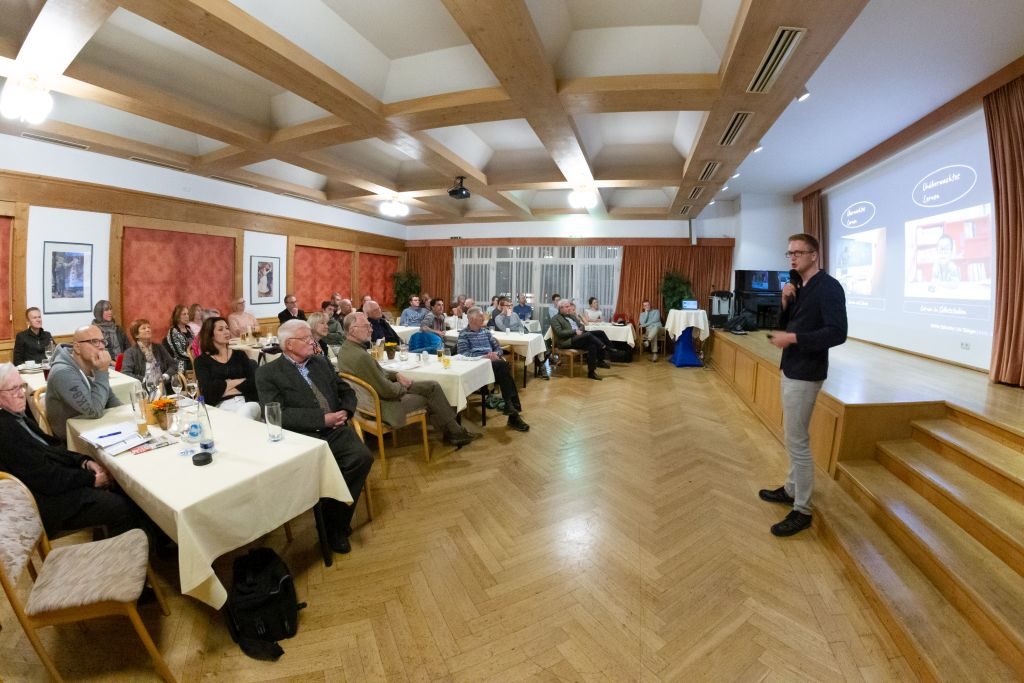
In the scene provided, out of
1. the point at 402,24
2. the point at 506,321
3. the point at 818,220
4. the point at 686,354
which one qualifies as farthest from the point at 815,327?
the point at 818,220

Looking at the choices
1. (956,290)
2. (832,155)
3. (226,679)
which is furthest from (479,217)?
(226,679)

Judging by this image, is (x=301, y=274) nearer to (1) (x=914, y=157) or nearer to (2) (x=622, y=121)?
(2) (x=622, y=121)

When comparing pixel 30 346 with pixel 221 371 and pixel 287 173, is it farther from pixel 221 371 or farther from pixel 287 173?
pixel 287 173

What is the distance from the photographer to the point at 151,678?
1561 mm

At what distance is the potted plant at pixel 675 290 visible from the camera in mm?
8795

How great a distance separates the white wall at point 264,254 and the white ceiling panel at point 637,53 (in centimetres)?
628

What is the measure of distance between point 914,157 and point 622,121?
3567 mm

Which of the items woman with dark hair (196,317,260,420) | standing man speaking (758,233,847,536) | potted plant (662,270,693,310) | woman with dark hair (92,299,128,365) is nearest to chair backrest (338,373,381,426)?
woman with dark hair (196,317,260,420)

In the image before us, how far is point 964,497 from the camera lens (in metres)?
2.15

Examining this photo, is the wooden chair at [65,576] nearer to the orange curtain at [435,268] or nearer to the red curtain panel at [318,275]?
the red curtain panel at [318,275]

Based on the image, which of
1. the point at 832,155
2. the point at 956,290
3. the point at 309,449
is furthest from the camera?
the point at 832,155

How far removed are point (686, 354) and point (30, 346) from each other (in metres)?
9.26

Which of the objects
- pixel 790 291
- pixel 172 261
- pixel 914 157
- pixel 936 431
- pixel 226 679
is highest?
pixel 914 157

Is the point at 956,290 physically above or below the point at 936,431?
above
